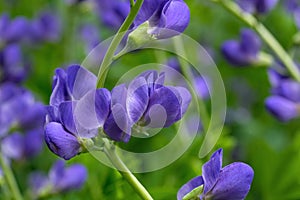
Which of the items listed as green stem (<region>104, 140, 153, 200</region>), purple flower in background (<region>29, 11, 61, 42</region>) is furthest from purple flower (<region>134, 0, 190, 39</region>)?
purple flower in background (<region>29, 11, 61, 42</region>)

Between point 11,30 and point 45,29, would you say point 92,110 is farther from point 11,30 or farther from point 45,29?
point 45,29

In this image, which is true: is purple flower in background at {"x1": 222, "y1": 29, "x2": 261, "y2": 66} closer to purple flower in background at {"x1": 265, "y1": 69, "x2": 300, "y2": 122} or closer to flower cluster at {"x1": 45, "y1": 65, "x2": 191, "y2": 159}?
purple flower in background at {"x1": 265, "y1": 69, "x2": 300, "y2": 122}

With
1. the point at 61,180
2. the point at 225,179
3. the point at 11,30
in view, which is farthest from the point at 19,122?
the point at 225,179

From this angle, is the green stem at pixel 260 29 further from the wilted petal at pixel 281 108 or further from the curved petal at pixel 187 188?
Answer: the curved petal at pixel 187 188

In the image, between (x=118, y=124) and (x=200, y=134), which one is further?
(x=200, y=134)

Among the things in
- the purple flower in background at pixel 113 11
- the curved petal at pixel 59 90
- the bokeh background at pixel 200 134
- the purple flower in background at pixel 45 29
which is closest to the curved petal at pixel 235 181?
the curved petal at pixel 59 90

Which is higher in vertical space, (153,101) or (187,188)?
(153,101)
